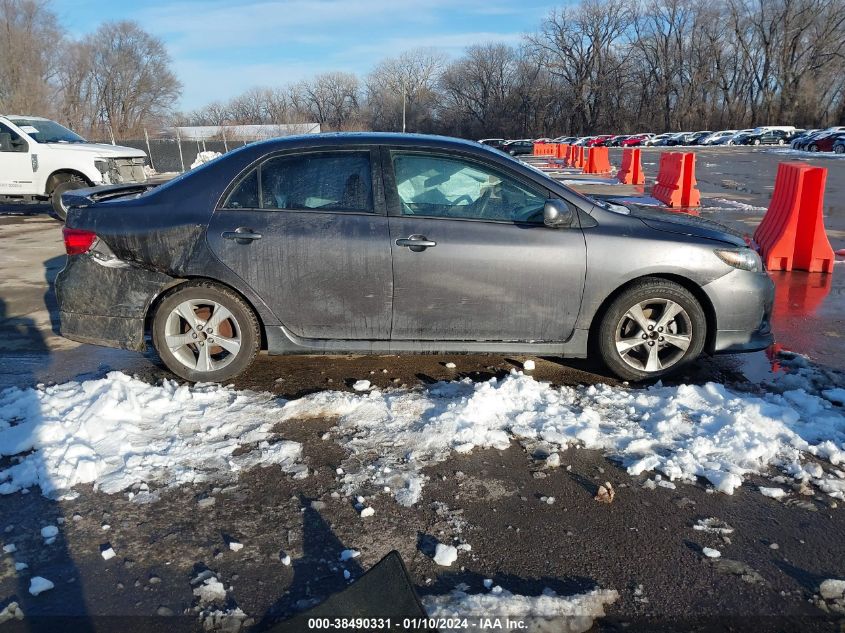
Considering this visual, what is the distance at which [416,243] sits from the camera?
4391 mm

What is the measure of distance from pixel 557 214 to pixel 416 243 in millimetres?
940

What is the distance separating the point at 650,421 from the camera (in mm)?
3953

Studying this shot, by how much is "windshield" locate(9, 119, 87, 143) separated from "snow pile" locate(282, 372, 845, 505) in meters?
12.5

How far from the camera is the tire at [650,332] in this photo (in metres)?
4.54

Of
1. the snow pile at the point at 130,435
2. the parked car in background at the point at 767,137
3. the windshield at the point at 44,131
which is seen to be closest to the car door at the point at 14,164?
the windshield at the point at 44,131

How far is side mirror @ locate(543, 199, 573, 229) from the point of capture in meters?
4.33

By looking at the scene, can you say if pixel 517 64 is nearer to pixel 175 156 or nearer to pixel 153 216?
pixel 175 156

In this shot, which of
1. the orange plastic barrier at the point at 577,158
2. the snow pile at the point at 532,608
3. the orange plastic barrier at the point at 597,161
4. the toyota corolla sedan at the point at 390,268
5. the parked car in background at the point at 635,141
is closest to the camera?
Answer: the snow pile at the point at 532,608

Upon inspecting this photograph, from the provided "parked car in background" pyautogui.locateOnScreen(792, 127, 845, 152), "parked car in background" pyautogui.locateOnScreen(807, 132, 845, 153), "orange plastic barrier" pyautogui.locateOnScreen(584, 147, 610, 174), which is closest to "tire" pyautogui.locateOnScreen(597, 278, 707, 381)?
"orange plastic barrier" pyautogui.locateOnScreen(584, 147, 610, 174)

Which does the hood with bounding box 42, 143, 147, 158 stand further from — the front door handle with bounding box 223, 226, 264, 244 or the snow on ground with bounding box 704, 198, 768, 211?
the snow on ground with bounding box 704, 198, 768, 211

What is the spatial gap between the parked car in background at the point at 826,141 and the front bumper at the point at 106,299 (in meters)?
49.3

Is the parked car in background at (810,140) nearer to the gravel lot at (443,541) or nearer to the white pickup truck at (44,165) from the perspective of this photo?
the white pickup truck at (44,165)

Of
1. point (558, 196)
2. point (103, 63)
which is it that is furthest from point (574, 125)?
point (558, 196)

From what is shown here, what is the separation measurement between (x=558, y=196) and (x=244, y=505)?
2836 mm
